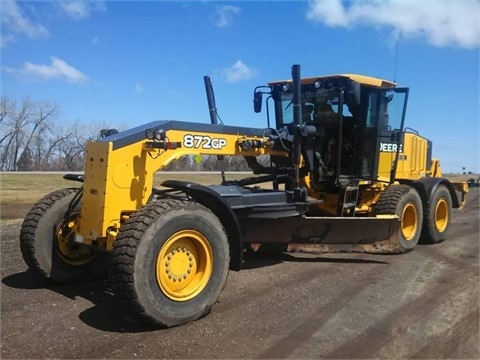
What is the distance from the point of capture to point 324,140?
8.03 meters

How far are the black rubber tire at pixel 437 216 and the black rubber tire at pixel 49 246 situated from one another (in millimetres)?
6173

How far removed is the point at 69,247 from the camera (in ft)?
18.0

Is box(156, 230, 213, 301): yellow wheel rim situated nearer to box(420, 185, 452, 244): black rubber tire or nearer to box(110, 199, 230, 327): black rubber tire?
box(110, 199, 230, 327): black rubber tire

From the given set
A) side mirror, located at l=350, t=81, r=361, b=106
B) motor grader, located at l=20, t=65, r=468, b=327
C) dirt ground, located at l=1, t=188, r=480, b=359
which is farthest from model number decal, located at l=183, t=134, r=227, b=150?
side mirror, located at l=350, t=81, r=361, b=106

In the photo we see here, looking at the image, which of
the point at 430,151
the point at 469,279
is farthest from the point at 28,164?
the point at 469,279

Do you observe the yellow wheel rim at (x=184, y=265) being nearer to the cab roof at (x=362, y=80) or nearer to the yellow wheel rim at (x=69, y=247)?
the yellow wheel rim at (x=69, y=247)

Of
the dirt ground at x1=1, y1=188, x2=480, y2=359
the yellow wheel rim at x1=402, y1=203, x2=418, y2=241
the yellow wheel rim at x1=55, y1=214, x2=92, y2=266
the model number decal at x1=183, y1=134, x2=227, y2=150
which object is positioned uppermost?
the model number decal at x1=183, y1=134, x2=227, y2=150

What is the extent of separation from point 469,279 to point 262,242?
9.11 ft

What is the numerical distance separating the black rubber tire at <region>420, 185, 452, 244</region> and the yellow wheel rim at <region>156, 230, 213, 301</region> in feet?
18.8

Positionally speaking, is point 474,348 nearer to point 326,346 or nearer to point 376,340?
point 376,340

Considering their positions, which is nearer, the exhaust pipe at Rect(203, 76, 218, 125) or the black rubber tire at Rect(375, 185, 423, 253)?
the exhaust pipe at Rect(203, 76, 218, 125)

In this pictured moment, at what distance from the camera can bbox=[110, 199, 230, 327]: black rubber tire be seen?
420 centimetres

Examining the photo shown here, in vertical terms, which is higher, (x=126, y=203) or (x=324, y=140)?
(x=324, y=140)

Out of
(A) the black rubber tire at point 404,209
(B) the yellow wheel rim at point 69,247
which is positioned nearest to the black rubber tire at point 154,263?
(B) the yellow wheel rim at point 69,247
